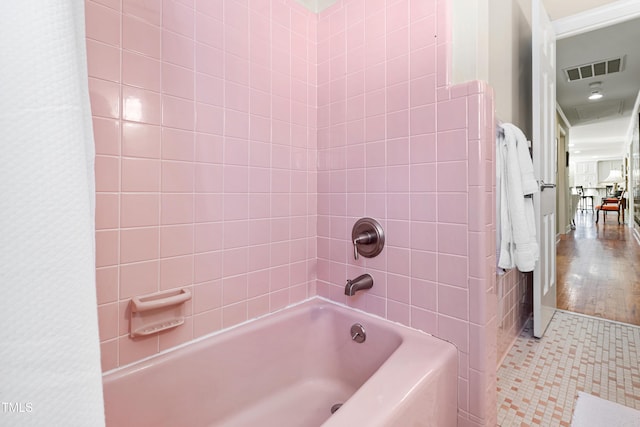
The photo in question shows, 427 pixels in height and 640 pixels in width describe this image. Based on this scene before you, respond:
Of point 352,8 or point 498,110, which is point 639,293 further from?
point 352,8

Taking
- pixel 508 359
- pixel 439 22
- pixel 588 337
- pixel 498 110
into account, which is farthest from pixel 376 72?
pixel 588 337

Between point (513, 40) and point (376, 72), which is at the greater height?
point (513, 40)

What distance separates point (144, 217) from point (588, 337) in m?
2.58

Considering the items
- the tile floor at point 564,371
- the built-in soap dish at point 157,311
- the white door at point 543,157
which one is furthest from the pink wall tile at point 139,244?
the white door at point 543,157

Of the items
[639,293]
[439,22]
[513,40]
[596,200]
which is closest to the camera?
[439,22]

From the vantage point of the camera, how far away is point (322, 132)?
1563mm

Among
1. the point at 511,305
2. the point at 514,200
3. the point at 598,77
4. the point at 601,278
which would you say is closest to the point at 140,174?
the point at 514,200

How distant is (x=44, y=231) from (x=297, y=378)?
4.09 feet

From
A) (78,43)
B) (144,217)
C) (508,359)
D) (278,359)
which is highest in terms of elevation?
(78,43)

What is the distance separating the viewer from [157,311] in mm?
990

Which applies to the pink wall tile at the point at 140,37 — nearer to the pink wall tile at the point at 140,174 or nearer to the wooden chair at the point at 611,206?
the pink wall tile at the point at 140,174

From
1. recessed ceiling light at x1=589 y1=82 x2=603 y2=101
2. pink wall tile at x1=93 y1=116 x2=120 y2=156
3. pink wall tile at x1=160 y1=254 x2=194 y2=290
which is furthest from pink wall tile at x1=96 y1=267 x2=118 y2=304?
recessed ceiling light at x1=589 y1=82 x2=603 y2=101

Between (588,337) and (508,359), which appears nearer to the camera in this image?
(508,359)

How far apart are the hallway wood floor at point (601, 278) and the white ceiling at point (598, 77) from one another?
216 cm
